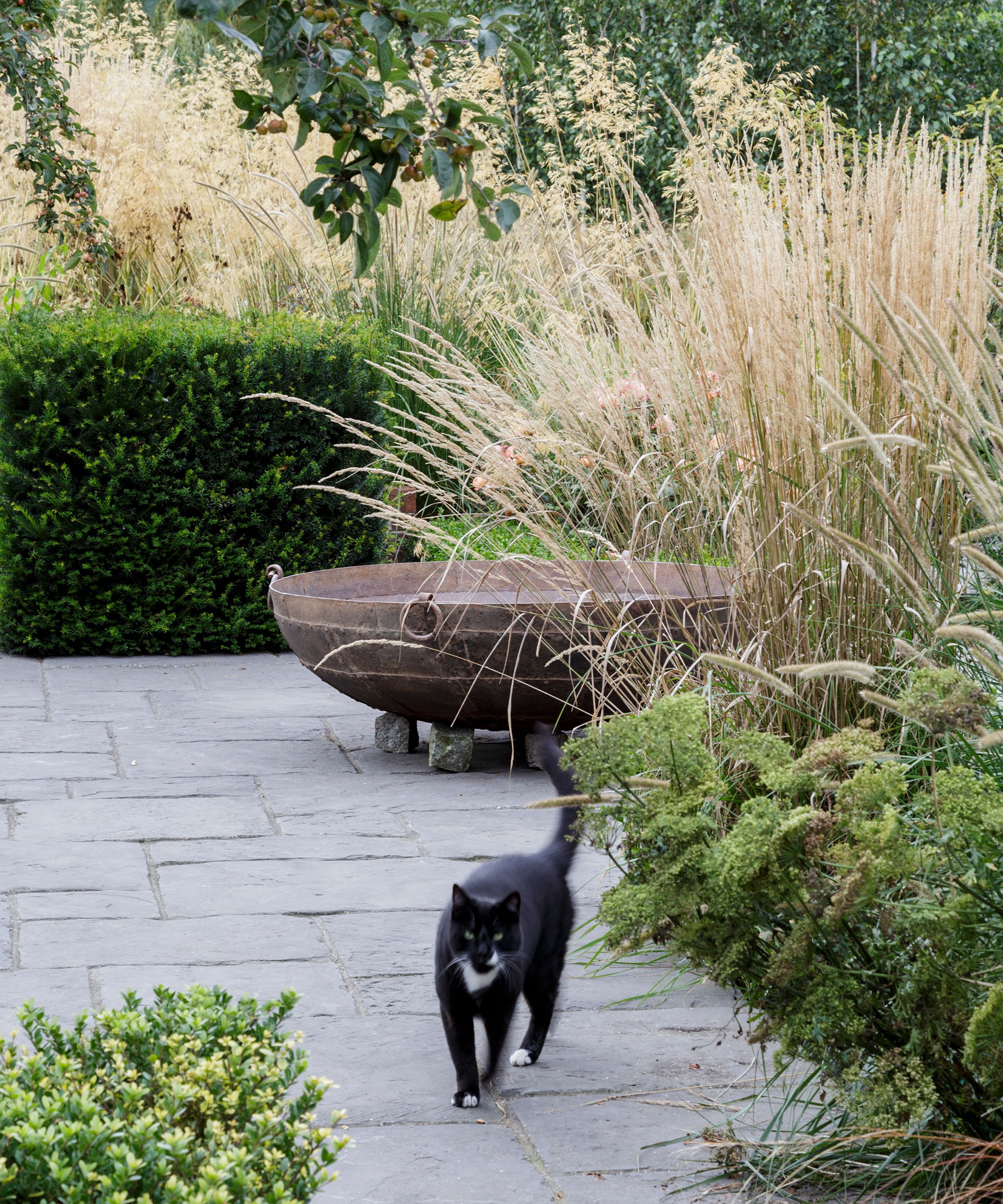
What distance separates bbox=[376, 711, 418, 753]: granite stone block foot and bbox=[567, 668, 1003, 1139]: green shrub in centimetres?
286

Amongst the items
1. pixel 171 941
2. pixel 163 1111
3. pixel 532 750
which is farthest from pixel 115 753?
pixel 163 1111

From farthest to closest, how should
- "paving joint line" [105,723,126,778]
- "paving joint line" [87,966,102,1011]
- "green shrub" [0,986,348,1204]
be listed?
"paving joint line" [105,723,126,778], "paving joint line" [87,966,102,1011], "green shrub" [0,986,348,1204]

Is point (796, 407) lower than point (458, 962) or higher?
higher

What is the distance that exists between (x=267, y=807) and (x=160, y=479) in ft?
8.11

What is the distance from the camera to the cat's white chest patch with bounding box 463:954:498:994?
2.27m

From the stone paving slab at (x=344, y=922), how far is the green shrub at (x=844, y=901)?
18.1 inches

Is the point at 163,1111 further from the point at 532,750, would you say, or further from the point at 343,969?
the point at 532,750

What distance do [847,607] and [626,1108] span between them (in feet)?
3.60

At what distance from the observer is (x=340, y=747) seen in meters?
4.73

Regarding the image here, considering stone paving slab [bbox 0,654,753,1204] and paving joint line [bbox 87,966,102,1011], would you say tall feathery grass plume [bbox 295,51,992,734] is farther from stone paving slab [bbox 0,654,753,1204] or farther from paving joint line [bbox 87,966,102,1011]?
paving joint line [bbox 87,966,102,1011]

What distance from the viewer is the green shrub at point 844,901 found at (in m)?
1.61

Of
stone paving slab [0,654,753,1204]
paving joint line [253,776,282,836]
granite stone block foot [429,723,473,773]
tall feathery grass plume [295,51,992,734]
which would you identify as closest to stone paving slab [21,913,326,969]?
stone paving slab [0,654,753,1204]

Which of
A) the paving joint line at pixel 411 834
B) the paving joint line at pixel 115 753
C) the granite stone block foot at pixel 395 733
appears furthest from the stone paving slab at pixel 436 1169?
the granite stone block foot at pixel 395 733

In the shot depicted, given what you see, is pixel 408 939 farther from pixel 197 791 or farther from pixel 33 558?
pixel 33 558
